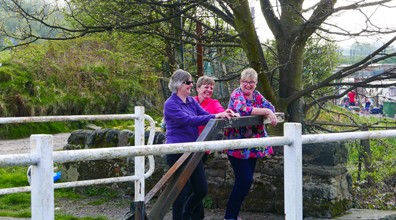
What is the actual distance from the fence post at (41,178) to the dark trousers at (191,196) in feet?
7.86

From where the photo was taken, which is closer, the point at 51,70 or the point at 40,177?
the point at 40,177

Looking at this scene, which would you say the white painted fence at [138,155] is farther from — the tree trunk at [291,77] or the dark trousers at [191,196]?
the tree trunk at [291,77]

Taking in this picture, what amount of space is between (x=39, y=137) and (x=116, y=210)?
4562 millimetres

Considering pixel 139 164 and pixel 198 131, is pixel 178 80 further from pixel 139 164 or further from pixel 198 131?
pixel 139 164

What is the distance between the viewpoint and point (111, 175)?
786 cm

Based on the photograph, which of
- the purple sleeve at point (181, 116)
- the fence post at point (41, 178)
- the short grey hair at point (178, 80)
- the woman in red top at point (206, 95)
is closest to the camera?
the fence post at point (41, 178)

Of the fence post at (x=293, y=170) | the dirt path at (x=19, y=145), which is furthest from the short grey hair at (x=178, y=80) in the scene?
the dirt path at (x=19, y=145)

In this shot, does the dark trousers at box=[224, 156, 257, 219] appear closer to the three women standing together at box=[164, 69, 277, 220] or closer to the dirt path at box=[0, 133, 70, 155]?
the three women standing together at box=[164, 69, 277, 220]

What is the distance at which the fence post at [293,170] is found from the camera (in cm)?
357

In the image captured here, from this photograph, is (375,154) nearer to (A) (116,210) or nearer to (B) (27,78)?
(A) (116,210)

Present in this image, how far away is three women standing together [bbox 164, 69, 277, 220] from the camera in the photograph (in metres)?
5.02

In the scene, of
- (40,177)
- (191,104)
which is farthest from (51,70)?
(40,177)

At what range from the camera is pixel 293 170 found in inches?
140

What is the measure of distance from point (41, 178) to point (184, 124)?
2.41m
